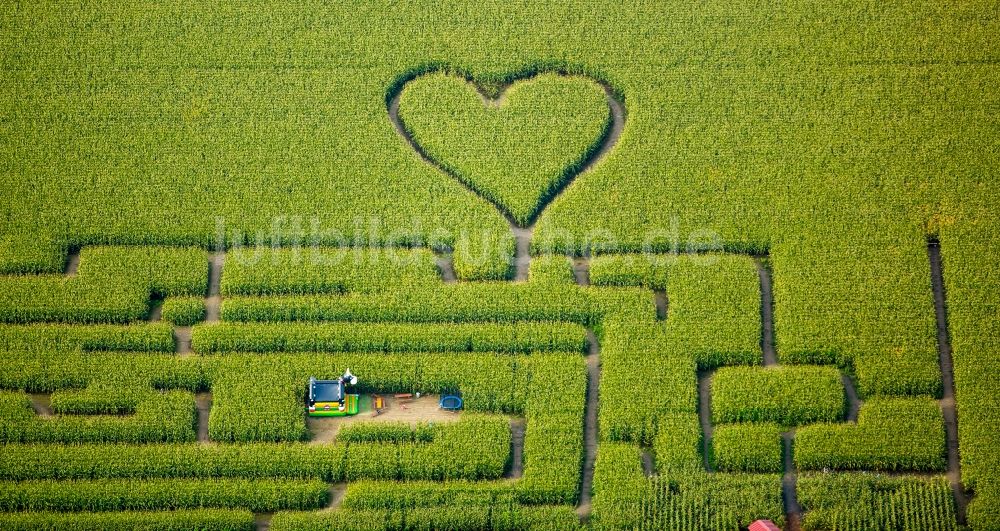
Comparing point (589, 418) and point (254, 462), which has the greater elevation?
point (589, 418)

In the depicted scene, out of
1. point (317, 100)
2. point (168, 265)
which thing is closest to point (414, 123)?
point (317, 100)

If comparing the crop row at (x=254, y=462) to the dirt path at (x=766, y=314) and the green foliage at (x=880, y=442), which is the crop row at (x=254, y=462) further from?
the green foliage at (x=880, y=442)

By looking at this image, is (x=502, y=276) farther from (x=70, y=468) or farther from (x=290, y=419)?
(x=70, y=468)

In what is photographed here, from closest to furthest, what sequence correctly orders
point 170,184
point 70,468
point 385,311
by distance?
1. point 70,468
2. point 385,311
3. point 170,184

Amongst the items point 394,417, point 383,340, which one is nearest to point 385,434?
point 394,417

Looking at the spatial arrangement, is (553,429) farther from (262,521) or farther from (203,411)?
(203,411)

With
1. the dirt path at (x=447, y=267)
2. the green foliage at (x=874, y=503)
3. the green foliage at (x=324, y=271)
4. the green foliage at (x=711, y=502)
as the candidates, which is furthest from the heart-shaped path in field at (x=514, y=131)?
the green foliage at (x=874, y=503)
